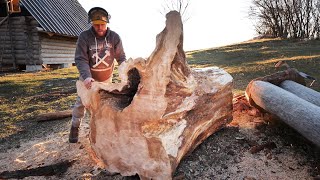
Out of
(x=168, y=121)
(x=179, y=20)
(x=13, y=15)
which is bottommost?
(x=168, y=121)

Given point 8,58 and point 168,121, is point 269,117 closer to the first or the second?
point 168,121

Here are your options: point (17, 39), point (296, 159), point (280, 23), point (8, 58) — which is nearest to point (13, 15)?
point (17, 39)

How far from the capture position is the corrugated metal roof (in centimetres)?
1441

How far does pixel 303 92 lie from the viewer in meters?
4.54

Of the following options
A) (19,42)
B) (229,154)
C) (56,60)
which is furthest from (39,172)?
(56,60)

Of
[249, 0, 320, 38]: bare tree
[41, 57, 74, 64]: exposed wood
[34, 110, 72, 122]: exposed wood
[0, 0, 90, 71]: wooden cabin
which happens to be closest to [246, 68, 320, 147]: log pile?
[34, 110, 72, 122]: exposed wood

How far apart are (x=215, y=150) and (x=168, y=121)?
0.98 metres

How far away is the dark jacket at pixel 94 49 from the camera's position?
3850mm

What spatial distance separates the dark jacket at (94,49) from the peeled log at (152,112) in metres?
0.51

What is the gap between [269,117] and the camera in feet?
14.3

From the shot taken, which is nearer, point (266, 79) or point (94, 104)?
point (94, 104)

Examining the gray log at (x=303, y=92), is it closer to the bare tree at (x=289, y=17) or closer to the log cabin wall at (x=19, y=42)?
the log cabin wall at (x=19, y=42)

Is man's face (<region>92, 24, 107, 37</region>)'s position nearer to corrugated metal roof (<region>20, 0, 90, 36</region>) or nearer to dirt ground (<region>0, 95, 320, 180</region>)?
dirt ground (<region>0, 95, 320, 180</region>)

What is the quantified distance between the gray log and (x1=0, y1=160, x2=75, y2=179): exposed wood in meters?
3.47
